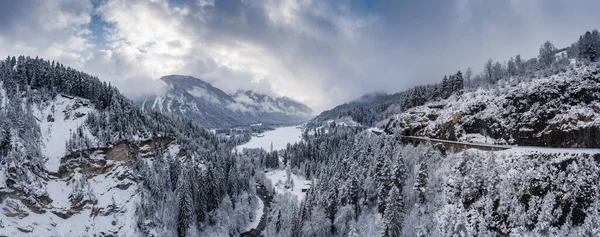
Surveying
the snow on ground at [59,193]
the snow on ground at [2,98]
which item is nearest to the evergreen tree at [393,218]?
the snow on ground at [59,193]

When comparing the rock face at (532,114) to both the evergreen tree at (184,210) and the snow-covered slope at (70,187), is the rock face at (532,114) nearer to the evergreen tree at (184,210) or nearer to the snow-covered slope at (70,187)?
the evergreen tree at (184,210)

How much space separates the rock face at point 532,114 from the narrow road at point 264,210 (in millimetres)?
58689

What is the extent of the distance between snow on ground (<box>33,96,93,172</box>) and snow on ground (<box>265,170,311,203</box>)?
249 ft

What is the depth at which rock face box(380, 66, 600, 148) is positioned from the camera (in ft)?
190

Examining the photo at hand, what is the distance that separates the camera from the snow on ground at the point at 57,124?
82938mm

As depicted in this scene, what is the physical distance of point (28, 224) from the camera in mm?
69625

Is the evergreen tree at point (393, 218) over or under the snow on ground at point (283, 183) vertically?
over

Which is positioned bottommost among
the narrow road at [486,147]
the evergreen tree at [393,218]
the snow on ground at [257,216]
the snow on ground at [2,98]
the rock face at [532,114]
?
the snow on ground at [257,216]

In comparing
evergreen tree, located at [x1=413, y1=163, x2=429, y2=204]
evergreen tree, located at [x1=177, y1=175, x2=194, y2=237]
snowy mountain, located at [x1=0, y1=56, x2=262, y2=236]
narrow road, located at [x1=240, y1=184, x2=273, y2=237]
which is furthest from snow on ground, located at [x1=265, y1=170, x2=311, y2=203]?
evergreen tree, located at [x1=413, y1=163, x2=429, y2=204]

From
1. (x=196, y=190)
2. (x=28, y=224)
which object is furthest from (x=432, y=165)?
(x=28, y=224)

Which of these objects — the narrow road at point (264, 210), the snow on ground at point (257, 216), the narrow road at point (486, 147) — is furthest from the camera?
the snow on ground at point (257, 216)

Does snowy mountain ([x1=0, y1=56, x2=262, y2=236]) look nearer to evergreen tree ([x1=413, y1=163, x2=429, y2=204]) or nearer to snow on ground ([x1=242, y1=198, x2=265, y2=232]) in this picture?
snow on ground ([x1=242, y1=198, x2=265, y2=232])

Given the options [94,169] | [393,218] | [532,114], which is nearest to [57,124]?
[94,169]

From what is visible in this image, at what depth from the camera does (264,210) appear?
114m
